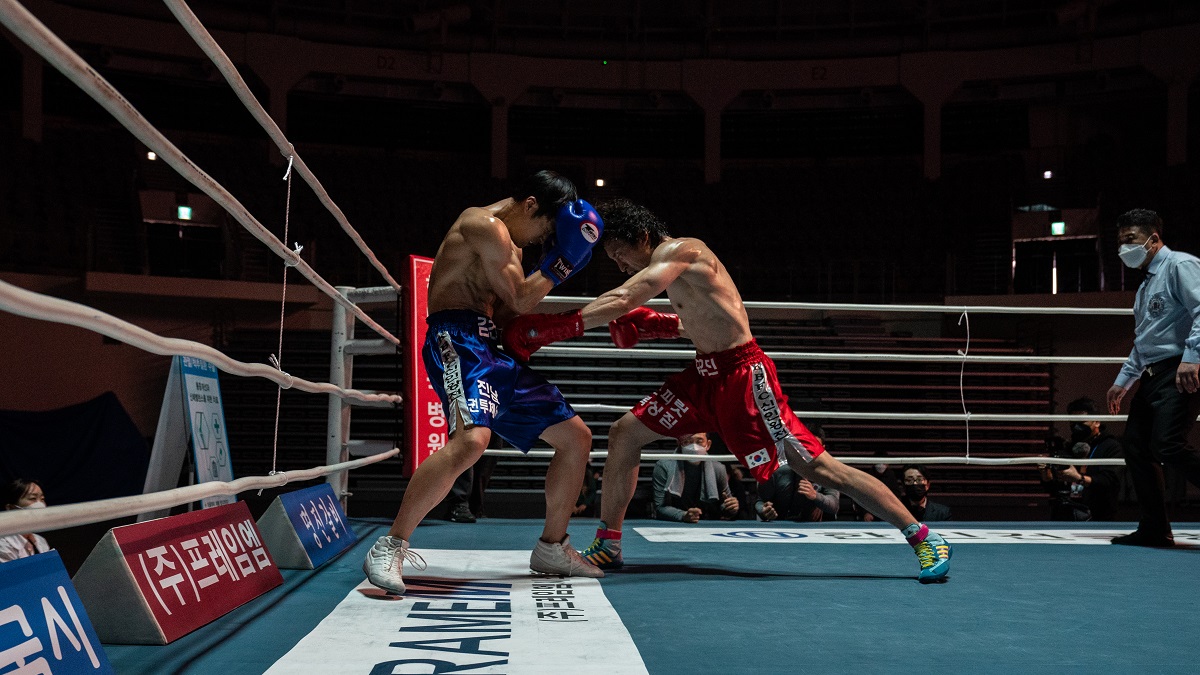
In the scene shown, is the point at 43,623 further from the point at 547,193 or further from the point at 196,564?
the point at 547,193

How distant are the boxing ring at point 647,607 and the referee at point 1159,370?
238 mm

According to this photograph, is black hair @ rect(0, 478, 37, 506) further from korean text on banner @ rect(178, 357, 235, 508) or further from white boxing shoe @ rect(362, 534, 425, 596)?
white boxing shoe @ rect(362, 534, 425, 596)

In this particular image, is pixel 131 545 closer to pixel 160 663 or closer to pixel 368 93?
pixel 160 663

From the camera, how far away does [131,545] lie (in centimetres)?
155

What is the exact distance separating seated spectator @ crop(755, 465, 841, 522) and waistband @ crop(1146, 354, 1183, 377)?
1.64 metres

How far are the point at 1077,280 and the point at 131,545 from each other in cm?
1121

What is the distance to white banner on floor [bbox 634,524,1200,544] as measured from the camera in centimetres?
317

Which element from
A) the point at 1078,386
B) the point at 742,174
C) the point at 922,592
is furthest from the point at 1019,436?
the point at 922,592

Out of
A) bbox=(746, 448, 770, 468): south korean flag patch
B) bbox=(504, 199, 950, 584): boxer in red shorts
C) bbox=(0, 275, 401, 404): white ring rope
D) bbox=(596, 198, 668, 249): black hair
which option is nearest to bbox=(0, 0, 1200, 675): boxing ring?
bbox=(0, 275, 401, 404): white ring rope

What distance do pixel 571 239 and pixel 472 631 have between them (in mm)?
1002

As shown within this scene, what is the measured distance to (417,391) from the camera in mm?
3621

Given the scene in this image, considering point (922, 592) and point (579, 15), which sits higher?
point (579, 15)

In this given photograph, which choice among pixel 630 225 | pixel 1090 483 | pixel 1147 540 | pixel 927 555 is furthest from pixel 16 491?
pixel 1090 483

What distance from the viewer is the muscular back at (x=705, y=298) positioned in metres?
2.48
